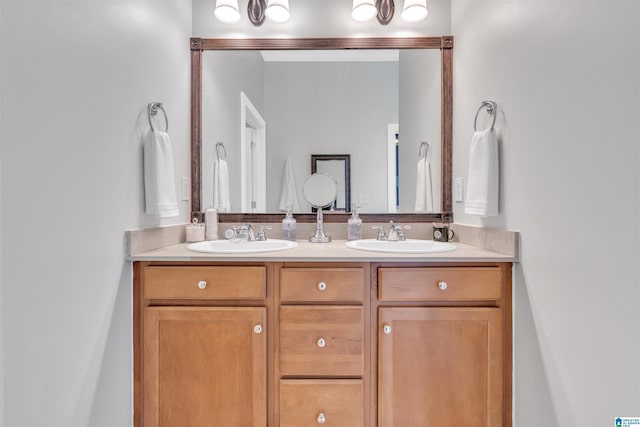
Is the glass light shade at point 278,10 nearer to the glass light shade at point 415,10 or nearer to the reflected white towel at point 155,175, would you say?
the glass light shade at point 415,10

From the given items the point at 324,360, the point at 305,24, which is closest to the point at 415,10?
the point at 305,24

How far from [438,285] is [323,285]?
431mm

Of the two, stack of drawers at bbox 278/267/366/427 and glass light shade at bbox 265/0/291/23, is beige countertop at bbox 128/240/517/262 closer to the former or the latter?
stack of drawers at bbox 278/267/366/427

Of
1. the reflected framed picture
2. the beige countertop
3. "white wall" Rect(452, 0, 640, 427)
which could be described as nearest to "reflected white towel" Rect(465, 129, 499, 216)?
"white wall" Rect(452, 0, 640, 427)

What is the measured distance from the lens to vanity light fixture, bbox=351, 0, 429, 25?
1.77m

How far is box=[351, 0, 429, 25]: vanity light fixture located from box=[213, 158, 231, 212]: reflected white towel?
1075 millimetres

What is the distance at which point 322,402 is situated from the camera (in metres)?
1.27

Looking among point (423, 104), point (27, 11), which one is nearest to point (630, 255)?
point (423, 104)

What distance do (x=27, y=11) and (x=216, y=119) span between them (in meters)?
1.07

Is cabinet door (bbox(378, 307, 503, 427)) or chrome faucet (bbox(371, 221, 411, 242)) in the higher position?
Answer: chrome faucet (bbox(371, 221, 411, 242))

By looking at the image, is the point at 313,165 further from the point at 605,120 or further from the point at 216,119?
the point at 605,120

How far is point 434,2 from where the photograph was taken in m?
1.84

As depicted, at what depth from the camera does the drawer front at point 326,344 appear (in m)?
1.27

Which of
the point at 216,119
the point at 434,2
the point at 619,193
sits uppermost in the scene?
the point at 434,2
